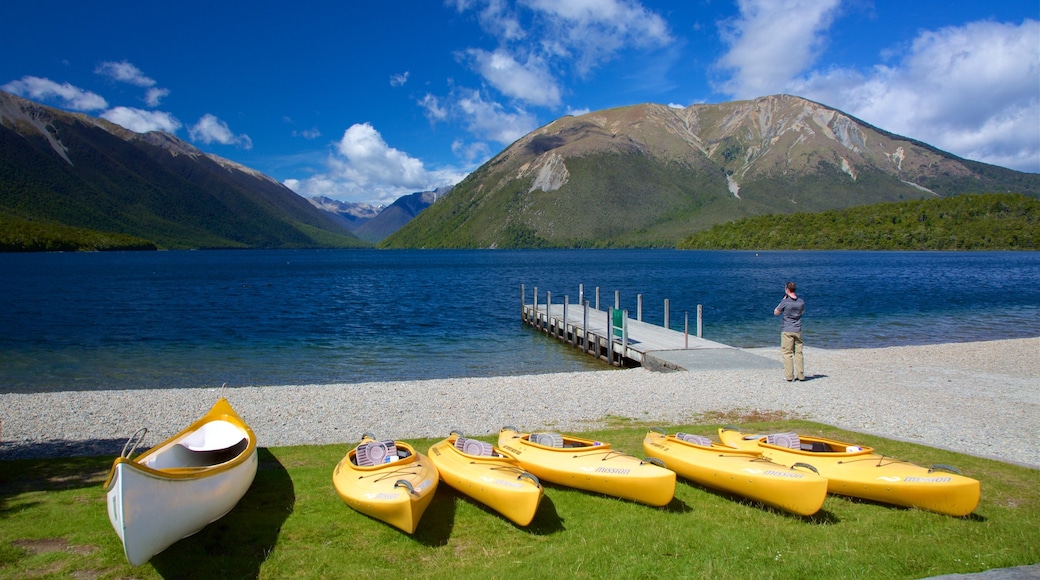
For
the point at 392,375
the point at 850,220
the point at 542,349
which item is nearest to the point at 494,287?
the point at 542,349

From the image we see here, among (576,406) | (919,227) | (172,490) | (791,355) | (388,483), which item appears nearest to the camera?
(172,490)

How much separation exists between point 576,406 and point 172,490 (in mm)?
9564

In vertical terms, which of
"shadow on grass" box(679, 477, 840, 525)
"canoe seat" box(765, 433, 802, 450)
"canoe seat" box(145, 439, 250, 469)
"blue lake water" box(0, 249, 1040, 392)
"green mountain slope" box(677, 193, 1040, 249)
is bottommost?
"blue lake water" box(0, 249, 1040, 392)

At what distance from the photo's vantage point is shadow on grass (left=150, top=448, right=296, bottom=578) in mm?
6504

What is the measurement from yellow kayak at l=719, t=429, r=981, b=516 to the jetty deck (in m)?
10.1

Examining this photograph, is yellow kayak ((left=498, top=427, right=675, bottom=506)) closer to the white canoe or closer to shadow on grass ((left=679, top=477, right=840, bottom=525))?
shadow on grass ((left=679, top=477, right=840, bottom=525))

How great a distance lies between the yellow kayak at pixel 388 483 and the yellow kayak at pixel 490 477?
0.93ft

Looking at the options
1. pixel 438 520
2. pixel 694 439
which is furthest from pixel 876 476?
pixel 438 520

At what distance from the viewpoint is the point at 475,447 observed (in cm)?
861

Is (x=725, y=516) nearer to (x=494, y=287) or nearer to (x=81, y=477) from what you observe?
(x=81, y=477)

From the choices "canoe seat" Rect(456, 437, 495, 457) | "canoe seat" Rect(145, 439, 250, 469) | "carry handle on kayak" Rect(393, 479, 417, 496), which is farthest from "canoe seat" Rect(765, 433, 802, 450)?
"canoe seat" Rect(145, 439, 250, 469)

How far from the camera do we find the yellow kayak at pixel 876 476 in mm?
7172

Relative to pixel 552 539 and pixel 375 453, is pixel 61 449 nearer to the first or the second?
pixel 375 453

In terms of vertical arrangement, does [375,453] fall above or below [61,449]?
above
